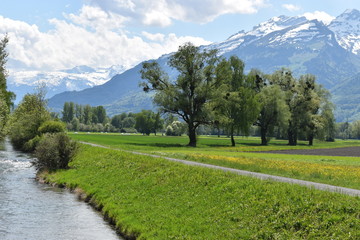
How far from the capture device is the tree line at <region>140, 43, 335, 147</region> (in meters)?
81.9

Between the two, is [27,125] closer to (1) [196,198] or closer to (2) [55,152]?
(2) [55,152]

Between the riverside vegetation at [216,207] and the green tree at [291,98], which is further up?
the green tree at [291,98]

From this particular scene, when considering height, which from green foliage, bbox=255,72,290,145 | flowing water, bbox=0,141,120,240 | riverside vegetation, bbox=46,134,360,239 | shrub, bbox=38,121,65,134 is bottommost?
flowing water, bbox=0,141,120,240

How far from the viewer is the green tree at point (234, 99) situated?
83.5 m

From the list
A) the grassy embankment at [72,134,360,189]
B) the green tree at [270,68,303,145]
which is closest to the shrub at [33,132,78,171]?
the grassy embankment at [72,134,360,189]

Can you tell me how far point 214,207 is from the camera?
67.6 feet

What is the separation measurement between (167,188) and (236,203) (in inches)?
303

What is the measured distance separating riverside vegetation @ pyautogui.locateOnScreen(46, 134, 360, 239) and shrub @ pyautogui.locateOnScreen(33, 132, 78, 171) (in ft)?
44.9

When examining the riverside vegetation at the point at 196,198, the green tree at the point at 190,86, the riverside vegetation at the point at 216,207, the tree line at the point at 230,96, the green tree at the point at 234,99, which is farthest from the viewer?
the green tree at the point at 234,99

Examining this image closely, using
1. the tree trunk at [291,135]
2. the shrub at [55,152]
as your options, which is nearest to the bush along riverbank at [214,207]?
the shrub at [55,152]

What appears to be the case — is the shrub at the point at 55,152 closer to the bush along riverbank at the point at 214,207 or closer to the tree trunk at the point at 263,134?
the bush along riverbank at the point at 214,207

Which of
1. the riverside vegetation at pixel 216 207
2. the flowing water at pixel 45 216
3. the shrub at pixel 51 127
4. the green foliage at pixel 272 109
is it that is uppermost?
the green foliage at pixel 272 109

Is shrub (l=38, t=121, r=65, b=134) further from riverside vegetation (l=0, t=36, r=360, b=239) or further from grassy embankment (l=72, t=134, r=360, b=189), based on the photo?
grassy embankment (l=72, t=134, r=360, b=189)

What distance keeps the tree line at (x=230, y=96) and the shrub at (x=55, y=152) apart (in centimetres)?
3608
